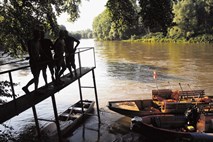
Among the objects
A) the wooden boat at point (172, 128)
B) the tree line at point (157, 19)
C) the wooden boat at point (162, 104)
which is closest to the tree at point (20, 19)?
the tree line at point (157, 19)

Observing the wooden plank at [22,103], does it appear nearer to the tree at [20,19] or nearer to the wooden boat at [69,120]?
the tree at [20,19]

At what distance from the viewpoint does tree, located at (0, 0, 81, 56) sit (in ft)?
37.8

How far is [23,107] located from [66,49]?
12.4 ft

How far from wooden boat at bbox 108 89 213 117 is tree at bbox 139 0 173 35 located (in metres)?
8.75

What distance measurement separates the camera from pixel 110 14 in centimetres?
993

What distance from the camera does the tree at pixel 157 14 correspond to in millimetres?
7523

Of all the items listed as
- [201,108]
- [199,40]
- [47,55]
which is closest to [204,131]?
[201,108]

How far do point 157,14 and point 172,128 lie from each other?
332 inches

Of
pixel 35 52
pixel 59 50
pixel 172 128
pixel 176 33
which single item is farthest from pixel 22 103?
pixel 176 33

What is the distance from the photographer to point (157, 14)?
7.49 m

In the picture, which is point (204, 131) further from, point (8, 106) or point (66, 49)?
point (8, 106)

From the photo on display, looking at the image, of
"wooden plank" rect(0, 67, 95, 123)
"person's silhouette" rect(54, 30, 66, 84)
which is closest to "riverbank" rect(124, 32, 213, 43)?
"person's silhouette" rect(54, 30, 66, 84)

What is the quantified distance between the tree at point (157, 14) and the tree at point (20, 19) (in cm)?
→ 537

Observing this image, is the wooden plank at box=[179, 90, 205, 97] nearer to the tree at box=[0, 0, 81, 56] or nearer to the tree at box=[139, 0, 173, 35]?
the tree at box=[0, 0, 81, 56]
